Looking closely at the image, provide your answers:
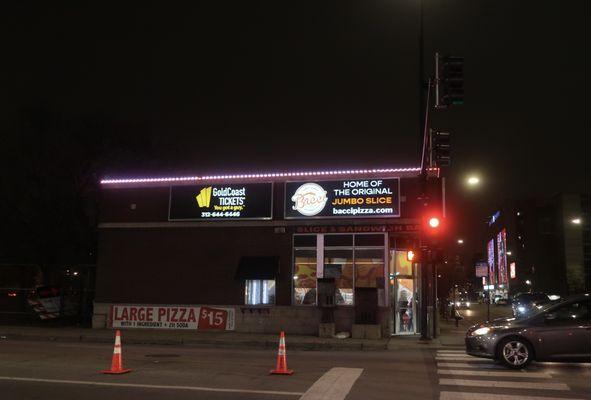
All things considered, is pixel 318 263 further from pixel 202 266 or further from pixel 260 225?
pixel 202 266

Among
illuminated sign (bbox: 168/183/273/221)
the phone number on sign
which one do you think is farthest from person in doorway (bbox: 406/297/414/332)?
the phone number on sign

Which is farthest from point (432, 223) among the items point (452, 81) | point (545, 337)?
point (545, 337)

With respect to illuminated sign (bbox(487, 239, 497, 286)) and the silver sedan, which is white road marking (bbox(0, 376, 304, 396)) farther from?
illuminated sign (bbox(487, 239, 497, 286))

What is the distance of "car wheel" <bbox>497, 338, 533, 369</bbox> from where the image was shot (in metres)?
12.5

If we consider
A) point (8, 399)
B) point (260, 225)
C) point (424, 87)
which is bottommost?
point (8, 399)

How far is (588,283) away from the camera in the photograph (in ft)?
353

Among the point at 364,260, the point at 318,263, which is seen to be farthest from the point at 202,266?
the point at 364,260

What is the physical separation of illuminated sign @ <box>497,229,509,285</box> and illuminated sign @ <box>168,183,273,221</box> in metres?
140

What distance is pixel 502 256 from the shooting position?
16262 cm

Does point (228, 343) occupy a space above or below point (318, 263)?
below

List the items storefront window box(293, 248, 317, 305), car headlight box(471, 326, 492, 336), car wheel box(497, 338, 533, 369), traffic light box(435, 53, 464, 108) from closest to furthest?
car wheel box(497, 338, 533, 369) → car headlight box(471, 326, 492, 336) → traffic light box(435, 53, 464, 108) → storefront window box(293, 248, 317, 305)

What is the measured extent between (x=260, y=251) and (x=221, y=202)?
97.2 inches

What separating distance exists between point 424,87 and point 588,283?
101601mm

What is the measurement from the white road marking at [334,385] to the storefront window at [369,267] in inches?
399
